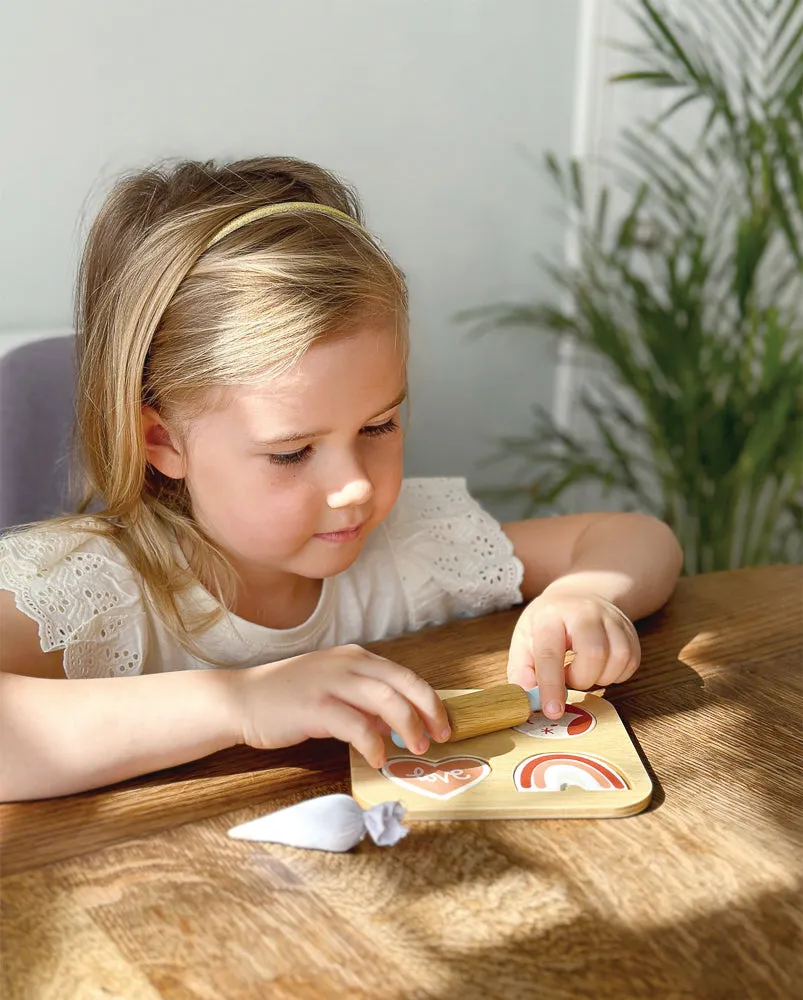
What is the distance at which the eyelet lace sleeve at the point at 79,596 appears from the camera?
1022mm

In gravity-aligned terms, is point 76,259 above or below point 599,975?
above

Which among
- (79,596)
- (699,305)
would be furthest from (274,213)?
(699,305)

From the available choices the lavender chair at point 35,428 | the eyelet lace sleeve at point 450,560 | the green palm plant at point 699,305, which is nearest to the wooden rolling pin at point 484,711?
the eyelet lace sleeve at point 450,560

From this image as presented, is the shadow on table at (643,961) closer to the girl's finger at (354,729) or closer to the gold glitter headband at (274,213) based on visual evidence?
the girl's finger at (354,729)

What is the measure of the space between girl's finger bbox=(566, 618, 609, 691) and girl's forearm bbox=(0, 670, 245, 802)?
299mm

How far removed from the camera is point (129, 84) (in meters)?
1.79

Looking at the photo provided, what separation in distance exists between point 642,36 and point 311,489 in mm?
1900

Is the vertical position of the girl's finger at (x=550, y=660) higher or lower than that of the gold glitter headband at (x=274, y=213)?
lower

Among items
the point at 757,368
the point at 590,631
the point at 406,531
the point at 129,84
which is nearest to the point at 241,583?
the point at 406,531

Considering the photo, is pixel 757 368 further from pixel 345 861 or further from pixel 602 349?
pixel 345 861

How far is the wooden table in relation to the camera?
0.60 metres

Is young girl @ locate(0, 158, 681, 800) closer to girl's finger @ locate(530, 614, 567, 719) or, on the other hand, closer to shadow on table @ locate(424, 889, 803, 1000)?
girl's finger @ locate(530, 614, 567, 719)

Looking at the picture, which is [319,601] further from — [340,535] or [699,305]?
[699,305]

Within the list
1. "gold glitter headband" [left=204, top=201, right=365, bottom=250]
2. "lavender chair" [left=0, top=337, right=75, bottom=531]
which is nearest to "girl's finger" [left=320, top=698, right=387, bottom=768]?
"gold glitter headband" [left=204, top=201, right=365, bottom=250]
